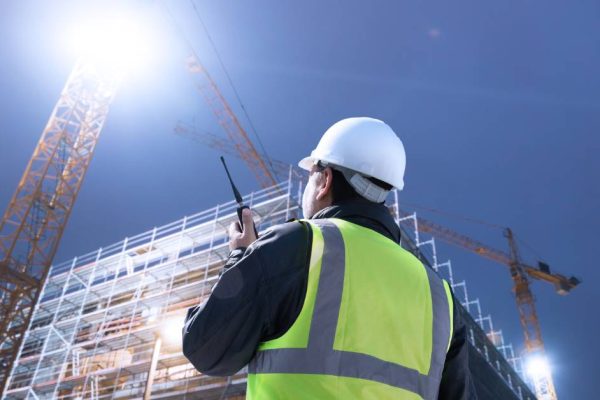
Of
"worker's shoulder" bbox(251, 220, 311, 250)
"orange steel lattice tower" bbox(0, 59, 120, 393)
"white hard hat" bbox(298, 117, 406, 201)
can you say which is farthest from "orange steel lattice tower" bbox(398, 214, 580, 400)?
"worker's shoulder" bbox(251, 220, 311, 250)

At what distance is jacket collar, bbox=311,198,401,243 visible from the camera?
5.40 feet

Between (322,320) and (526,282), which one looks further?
(526,282)

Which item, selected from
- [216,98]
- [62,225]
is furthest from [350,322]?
[216,98]

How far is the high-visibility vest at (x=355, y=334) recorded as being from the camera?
1.27 metres

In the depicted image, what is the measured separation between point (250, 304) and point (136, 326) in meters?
15.2

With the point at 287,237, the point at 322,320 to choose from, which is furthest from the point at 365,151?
the point at 322,320

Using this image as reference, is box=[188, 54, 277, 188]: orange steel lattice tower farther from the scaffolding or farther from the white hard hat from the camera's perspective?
the white hard hat

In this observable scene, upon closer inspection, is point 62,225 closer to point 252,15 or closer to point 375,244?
point 375,244

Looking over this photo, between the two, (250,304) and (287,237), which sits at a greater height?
(287,237)

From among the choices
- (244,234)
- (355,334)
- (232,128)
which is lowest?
(355,334)

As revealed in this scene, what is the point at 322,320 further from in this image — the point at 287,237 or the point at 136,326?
the point at 136,326

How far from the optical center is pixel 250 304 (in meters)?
1.32

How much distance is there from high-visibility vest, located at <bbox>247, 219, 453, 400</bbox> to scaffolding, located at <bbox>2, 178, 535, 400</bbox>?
10795 mm

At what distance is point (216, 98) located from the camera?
122 ft
